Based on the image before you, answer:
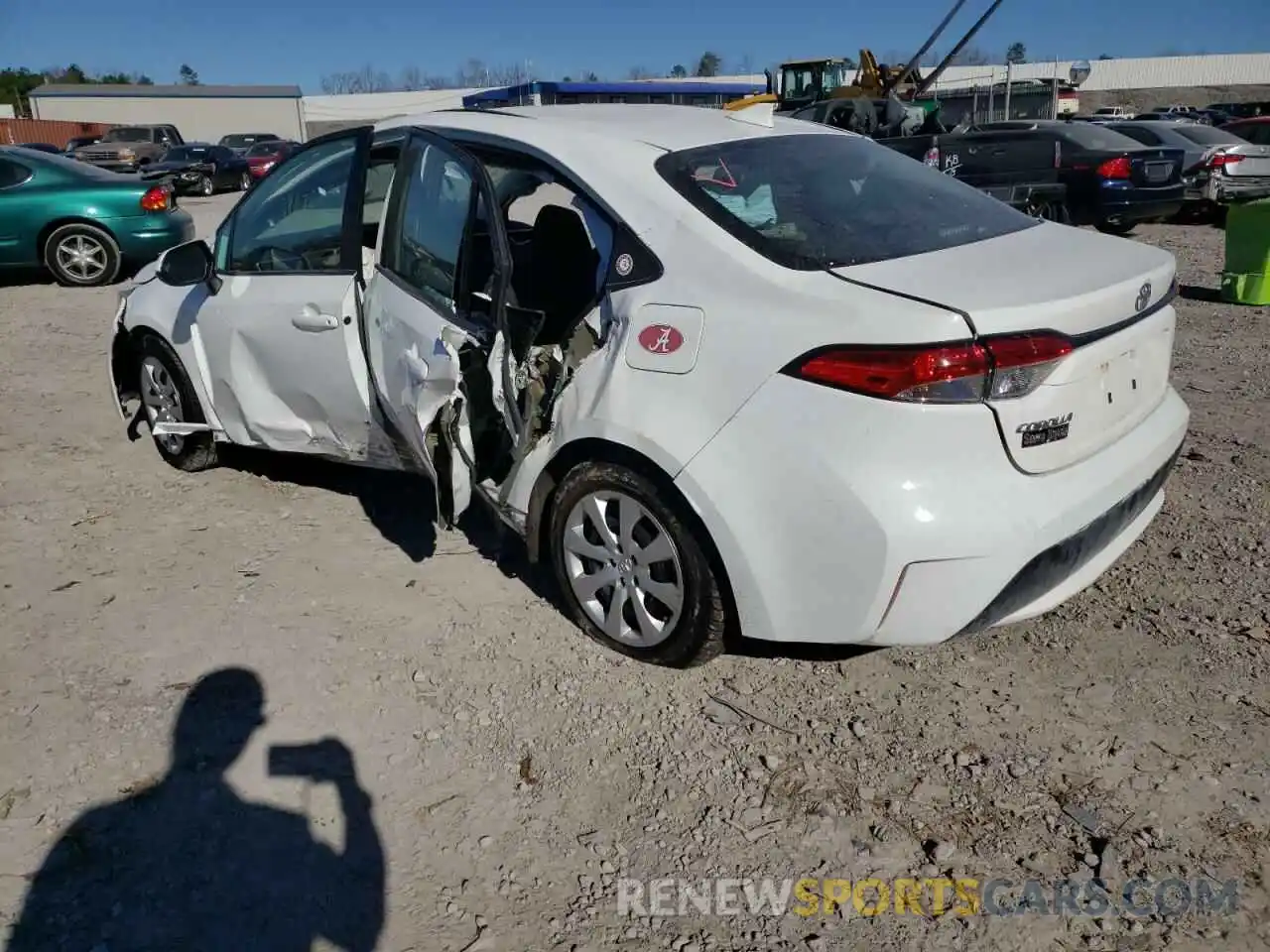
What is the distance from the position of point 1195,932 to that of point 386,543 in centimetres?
316

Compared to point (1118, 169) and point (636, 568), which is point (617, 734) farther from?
point (1118, 169)

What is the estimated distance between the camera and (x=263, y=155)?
30000 millimetres

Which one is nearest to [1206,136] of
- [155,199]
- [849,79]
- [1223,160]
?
[1223,160]

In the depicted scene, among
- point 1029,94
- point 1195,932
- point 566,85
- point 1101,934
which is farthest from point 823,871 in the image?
point 566,85

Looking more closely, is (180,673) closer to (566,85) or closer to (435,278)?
(435,278)

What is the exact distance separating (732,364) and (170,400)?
345 cm

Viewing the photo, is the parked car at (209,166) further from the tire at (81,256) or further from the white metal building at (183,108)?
the white metal building at (183,108)

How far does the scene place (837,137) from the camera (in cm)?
365

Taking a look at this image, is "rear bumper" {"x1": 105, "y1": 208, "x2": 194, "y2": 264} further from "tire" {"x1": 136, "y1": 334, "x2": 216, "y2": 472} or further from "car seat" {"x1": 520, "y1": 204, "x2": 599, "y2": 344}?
"car seat" {"x1": 520, "y1": 204, "x2": 599, "y2": 344}

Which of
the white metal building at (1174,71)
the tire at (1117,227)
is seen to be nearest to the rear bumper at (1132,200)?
the tire at (1117,227)

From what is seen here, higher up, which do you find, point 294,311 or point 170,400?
point 294,311

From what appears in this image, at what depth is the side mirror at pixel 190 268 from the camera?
439cm

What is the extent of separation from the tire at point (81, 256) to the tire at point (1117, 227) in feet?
39.3

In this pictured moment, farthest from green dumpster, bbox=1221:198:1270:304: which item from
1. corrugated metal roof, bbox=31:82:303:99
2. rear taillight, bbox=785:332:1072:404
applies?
corrugated metal roof, bbox=31:82:303:99
